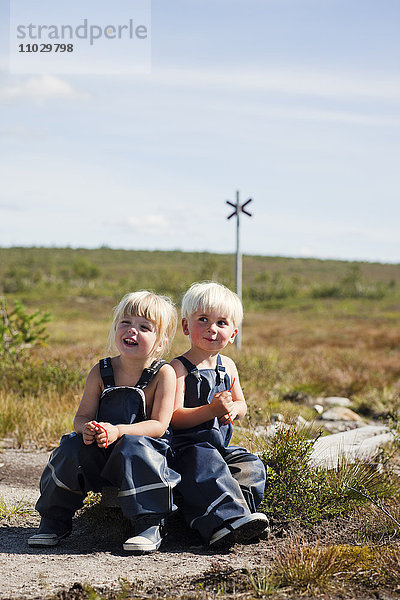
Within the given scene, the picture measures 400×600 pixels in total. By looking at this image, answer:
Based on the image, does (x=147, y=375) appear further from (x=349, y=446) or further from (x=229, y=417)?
(x=349, y=446)

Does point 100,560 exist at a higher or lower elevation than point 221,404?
lower

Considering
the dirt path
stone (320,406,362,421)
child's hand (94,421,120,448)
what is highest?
child's hand (94,421,120,448)

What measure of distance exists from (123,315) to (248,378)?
6.69 metres

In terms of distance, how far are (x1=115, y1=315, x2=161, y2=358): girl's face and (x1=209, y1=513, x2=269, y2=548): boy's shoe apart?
108 cm

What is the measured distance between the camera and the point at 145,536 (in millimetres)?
3799

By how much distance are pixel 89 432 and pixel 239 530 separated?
100cm

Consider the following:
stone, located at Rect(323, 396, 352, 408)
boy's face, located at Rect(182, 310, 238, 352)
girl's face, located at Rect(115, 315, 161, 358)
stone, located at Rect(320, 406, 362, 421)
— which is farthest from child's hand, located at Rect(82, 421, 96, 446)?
stone, located at Rect(323, 396, 352, 408)

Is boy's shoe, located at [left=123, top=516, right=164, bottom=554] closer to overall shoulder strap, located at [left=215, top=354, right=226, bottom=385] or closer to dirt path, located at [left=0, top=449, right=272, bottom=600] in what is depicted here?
dirt path, located at [left=0, top=449, right=272, bottom=600]

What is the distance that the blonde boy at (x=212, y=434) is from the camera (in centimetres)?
388

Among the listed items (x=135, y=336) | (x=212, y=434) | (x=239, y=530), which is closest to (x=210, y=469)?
(x=212, y=434)

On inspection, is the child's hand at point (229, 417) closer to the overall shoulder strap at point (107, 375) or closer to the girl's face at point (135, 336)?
the girl's face at point (135, 336)

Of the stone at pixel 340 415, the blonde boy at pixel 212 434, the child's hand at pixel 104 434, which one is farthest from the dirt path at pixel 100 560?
the stone at pixel 340 415

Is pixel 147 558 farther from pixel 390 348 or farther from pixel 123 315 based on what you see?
pixel 390 348

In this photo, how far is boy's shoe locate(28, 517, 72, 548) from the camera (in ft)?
12.9
